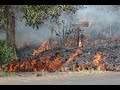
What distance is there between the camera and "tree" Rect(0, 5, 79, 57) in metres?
21.4

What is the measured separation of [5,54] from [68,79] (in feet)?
19.4

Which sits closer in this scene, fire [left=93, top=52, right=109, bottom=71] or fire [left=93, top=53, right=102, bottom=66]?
fire [left=93, top=52, right=109, bottom=71]

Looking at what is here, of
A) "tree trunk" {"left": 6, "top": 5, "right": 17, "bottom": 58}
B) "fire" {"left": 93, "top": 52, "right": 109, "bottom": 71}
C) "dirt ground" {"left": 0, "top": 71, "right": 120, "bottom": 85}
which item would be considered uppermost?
"tree trunk" {"left": 6, "top": 5, "right": 17, "bottom": 58}

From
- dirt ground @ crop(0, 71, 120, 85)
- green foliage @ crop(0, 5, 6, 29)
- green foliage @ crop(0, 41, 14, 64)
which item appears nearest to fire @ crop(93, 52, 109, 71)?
dirt ground @ crop(0, 71, 120, 85)

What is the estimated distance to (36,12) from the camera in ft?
69.9

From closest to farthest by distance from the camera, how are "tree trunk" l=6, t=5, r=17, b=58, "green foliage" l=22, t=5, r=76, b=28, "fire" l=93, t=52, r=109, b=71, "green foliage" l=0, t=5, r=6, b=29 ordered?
"fire" l=93, t=52, r=109, b=71
"green foliage" l=22, t=5, r=76, b=28
"green foliage" l=0, t=5, r=6, b=29
"tree trunk" l=6, t=5, r=17, b=58

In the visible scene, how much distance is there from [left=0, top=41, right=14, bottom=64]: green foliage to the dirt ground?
319cm

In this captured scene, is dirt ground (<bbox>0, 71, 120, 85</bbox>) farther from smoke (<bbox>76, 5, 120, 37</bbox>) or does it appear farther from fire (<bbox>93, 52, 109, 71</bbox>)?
smoke (<bbox>76, 5, 120, 37</bbox>)

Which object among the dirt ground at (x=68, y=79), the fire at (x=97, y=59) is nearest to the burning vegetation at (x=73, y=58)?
the fire at (x=97, y=59)

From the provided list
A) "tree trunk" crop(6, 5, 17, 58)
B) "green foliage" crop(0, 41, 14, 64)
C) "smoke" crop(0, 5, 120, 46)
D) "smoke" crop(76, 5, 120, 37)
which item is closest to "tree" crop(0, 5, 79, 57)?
"tree trunk" crop(6, 5, 17, 58)

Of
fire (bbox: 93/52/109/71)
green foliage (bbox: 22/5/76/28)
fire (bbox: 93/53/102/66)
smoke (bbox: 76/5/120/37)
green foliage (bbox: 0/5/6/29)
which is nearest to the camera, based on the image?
fire (bbox: 93/52/109/71)

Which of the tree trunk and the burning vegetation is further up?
the tree trunk
